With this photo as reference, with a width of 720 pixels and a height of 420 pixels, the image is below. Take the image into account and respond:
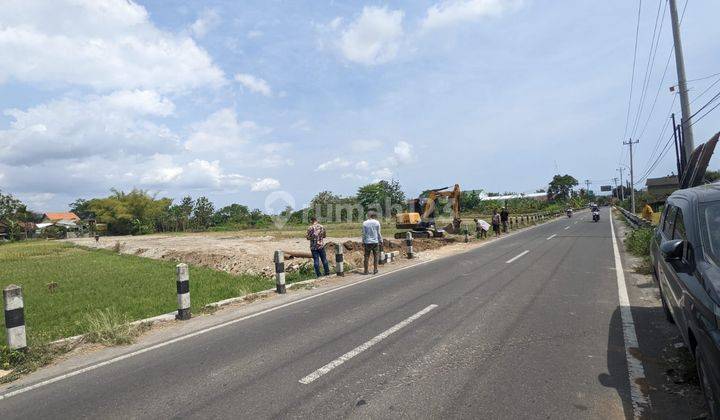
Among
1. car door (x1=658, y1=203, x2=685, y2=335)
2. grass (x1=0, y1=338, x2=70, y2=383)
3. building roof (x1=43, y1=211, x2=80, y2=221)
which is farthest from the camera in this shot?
building roof (x1=43, y1=211, x2=80, y2=221)

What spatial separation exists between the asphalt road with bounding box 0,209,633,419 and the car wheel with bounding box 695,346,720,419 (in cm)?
66

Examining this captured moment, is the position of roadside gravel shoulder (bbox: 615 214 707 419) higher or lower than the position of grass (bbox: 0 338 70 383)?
lower

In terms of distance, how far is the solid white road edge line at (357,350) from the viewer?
169 inches

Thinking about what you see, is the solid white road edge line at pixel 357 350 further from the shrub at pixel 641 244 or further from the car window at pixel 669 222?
the shrub at pixel 641 244

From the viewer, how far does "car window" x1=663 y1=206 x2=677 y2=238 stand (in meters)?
5.51

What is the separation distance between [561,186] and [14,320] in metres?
128

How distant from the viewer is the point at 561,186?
117 meters

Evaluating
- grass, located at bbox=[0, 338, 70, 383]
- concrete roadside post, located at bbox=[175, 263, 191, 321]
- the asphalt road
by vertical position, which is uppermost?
concrete roadside post, located at bbox=[175, 263, 191, 321]

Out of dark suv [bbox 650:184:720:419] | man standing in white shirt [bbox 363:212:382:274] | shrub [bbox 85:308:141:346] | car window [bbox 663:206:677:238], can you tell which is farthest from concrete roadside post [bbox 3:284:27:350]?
car window [bbox 663:206:677:238]

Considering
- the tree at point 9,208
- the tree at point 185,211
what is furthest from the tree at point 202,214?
the tree at point 9,208

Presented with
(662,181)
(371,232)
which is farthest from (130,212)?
(662,181)

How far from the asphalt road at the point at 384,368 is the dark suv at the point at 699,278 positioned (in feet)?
2.63

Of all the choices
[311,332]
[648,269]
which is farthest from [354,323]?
[648,269]

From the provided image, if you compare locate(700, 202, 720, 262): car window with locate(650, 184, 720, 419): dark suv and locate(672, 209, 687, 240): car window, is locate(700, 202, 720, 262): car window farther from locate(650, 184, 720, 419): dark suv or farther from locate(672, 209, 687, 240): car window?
locate(672, 209, 687, 240): car window
